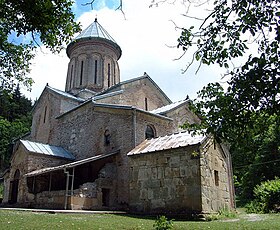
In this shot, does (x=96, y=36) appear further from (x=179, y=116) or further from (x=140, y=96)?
(x=179, y=116)

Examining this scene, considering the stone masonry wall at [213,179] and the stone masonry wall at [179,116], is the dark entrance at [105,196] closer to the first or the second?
the stone masonry wall at [213,179]

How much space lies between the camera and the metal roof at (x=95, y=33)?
25.1 m

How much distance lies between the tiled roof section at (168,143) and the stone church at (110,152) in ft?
0.20

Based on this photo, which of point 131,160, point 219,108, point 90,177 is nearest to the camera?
point 219,108

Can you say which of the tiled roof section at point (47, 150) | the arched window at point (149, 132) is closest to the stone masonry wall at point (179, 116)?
the arched window at point (149, 132)


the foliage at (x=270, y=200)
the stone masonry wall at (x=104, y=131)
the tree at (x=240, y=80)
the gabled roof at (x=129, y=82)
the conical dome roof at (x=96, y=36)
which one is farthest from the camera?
the conical dome roof at (x=96, y=36)

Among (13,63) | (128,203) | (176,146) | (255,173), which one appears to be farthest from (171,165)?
(255,173)

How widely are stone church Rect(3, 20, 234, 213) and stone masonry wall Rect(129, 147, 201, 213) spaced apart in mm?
39

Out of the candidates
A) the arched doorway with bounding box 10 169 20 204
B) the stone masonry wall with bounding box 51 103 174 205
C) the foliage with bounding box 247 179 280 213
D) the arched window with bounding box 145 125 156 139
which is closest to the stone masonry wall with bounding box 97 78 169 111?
the stone masonry wall with bounding box 51 103 174 205

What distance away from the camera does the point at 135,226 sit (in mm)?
8125

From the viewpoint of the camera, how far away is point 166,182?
467 inches

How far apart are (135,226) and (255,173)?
1764 centimetres

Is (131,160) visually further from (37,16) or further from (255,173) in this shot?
(255,173)

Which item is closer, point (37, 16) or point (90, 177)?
point (37, 16)
